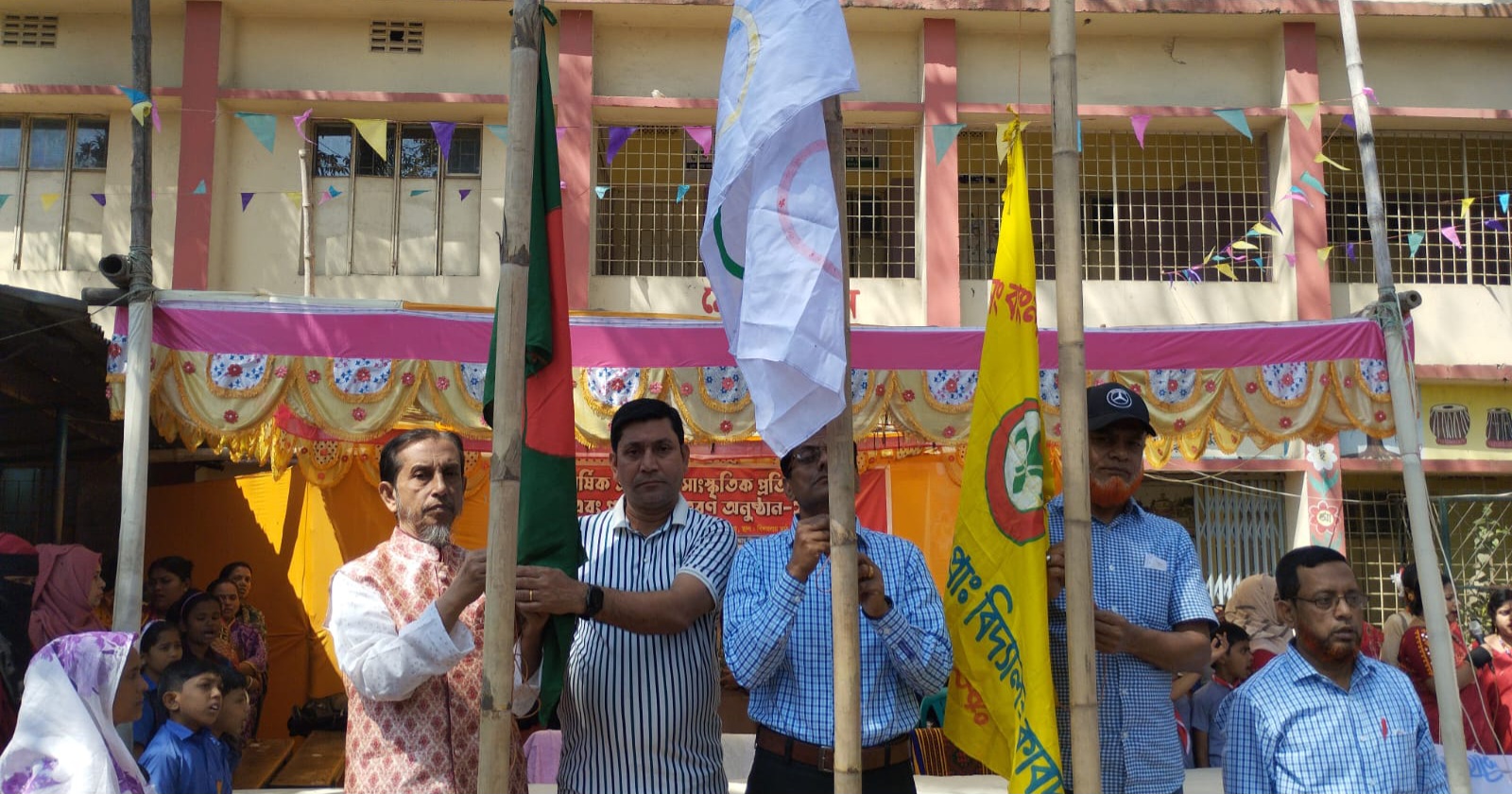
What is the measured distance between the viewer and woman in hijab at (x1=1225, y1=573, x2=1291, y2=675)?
7164 millimetres

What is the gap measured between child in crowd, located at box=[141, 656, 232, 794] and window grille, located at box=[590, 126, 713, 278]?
767 cm

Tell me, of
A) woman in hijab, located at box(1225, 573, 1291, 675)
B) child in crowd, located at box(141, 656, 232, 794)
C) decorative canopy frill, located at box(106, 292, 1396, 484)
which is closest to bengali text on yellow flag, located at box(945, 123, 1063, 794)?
child in crowd, located at box(141, 656, 232, 794)

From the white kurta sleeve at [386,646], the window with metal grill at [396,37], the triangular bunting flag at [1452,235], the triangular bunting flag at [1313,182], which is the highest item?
the window with metal grill at [396,37]

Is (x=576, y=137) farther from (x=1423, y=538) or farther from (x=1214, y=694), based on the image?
(x=1423, y=538)

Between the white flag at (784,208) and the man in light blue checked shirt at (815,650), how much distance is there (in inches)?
15.7

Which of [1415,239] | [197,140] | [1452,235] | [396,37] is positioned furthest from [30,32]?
[1452,235]

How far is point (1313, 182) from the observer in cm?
1101

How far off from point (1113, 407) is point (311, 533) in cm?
768

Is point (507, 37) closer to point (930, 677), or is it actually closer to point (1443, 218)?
point (1443, 218)

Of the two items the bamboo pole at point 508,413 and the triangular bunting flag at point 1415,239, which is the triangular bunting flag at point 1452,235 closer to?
the triangular bunting flag at point 1415,239

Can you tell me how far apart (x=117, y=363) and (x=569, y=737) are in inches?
150

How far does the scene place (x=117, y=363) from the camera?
232 inches

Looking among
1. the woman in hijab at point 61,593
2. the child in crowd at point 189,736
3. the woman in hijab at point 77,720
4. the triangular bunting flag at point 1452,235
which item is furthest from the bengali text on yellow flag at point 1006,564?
the triangular bunting flag at point 1452,235

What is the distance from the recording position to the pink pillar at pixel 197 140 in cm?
1123
